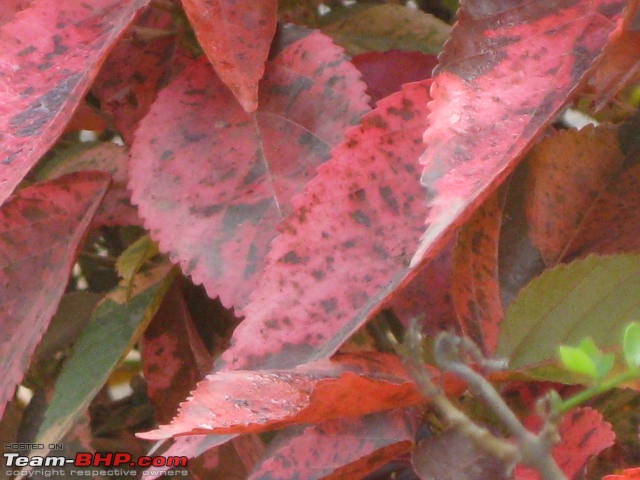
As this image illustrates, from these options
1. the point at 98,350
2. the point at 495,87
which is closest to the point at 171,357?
the point at 98,350

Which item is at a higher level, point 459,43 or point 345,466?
point 459,43

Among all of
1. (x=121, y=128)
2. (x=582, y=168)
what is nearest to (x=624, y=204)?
(x=582, y=168)

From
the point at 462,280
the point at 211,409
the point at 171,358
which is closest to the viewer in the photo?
the point at 211,409

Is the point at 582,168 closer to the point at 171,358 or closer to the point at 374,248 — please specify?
the point at 374,248

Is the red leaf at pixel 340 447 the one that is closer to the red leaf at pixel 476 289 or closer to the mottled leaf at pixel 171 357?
the red leaf at pixel 476 289

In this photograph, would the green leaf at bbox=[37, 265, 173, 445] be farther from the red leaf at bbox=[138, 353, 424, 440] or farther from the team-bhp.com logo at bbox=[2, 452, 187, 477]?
the red leaf at bbox=[138, 353, 424, 440]

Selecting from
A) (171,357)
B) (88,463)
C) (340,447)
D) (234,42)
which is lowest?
(88,463)

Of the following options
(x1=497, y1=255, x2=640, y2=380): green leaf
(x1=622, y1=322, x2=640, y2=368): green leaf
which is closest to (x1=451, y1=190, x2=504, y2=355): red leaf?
(x1=497, y1=255, x2=640, y2=380): green leaf

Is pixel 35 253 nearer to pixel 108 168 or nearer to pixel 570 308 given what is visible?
pixel 108 168
